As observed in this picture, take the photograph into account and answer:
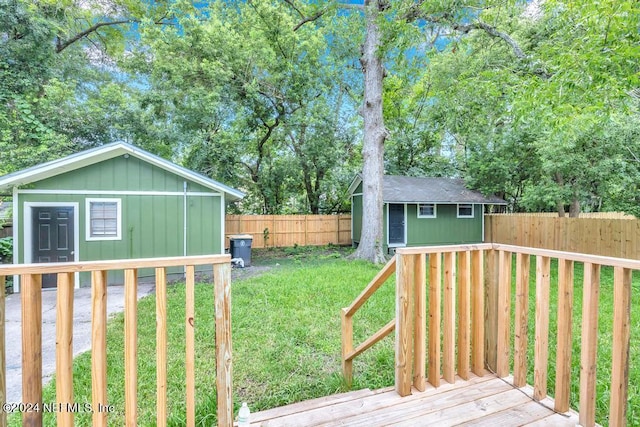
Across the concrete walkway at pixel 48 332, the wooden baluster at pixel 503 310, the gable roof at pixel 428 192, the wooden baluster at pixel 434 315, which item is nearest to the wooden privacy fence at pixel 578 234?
the gable roof at pixel 428 192

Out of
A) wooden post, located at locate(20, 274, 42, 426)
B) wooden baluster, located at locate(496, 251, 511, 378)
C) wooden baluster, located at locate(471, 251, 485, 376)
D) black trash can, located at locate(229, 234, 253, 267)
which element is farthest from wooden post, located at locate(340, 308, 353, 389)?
black trash can, located at locate(229, 234, 253, 267)

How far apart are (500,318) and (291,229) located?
35.9ft

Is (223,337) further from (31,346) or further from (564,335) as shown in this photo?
(564,335)

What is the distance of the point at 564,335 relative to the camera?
1.92 m

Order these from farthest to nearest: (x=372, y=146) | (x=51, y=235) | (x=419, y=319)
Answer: (x=372, y=146), (x=51, y=235), (x=419, y=319)

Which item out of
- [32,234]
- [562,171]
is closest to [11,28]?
[32,234]

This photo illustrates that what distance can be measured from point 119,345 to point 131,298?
2.94 metres

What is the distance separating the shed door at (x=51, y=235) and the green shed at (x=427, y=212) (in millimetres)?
8848

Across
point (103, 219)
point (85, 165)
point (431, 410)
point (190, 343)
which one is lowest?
point (431, 410)

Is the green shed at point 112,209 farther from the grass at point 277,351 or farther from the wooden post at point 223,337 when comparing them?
the wooden post at point 223,337

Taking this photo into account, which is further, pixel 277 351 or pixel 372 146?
pixel 372 146

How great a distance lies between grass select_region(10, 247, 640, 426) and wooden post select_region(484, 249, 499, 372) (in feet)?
2.16

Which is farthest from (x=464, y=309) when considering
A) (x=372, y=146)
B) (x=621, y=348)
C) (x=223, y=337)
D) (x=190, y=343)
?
(x=372, y=146)

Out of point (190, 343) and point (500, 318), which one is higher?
point (190, 343)
